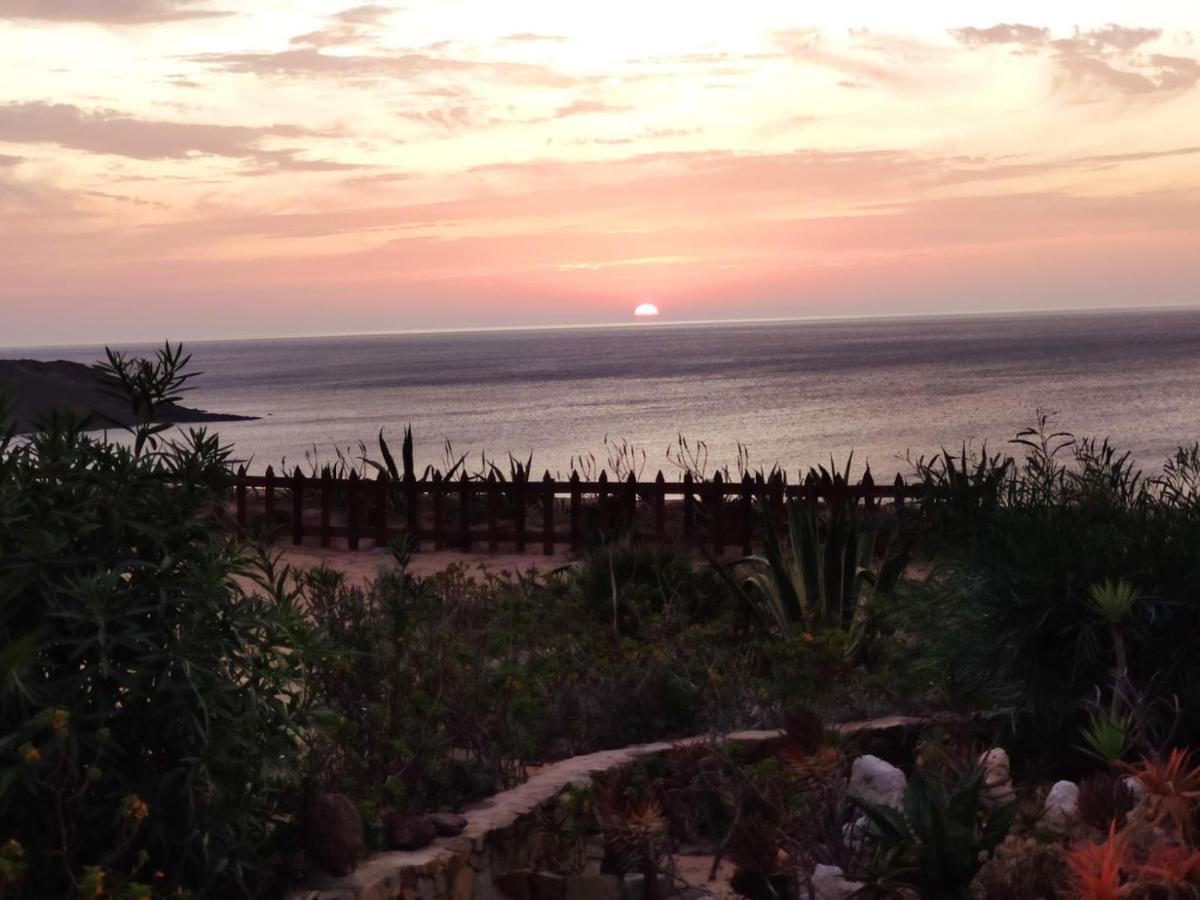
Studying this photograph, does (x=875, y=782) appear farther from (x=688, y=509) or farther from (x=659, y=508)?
(x=688, y=509)

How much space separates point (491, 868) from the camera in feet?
15.3

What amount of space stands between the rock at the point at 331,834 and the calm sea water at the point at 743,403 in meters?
1.59

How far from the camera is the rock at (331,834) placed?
409 cm

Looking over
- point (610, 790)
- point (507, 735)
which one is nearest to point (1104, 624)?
point (610, 790)

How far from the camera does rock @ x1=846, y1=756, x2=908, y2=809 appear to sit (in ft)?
15.8

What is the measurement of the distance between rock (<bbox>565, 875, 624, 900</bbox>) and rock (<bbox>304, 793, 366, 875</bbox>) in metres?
0.87

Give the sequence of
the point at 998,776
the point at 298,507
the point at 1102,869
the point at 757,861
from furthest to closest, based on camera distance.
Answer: the point at 298,507
the point at 998,776
the point at 757,861
the point at 1102,869

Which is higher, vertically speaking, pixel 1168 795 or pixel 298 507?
pixel 1168 795

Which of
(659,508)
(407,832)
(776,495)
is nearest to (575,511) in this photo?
(659,508)

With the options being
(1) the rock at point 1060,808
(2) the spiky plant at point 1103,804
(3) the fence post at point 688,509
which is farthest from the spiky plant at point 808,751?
(3) the fence post at point 688,509

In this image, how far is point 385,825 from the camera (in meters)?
4.51

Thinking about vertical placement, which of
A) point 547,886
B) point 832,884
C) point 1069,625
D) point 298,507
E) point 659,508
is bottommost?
point 547,886

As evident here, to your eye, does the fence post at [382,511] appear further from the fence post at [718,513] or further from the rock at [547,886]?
the rock at [547,886]

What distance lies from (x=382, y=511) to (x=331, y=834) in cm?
1072
